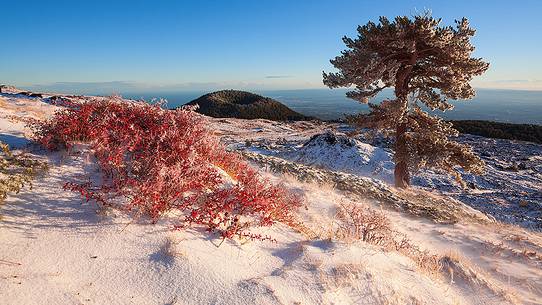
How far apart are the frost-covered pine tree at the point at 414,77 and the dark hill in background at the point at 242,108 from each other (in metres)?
40.8

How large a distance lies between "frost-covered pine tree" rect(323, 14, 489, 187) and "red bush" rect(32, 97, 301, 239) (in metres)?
9.64

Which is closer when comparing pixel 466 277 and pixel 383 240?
pixel 466 277

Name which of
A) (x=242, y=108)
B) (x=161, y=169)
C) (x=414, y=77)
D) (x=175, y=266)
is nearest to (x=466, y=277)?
(x=175, y=266)

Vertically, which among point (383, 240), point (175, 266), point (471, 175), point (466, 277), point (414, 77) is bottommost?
point (471, 175)

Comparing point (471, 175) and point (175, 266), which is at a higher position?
point (175, 266)

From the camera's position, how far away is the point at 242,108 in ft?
199

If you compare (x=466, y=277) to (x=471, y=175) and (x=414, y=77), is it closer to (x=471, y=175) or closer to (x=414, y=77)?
(x=414, y=77)

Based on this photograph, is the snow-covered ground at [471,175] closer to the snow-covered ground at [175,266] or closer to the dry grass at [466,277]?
the dry grass at [466,277]

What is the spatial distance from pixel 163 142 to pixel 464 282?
19.5ft

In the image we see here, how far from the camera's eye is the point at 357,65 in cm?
1548

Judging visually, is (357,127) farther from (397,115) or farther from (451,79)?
(451,79)

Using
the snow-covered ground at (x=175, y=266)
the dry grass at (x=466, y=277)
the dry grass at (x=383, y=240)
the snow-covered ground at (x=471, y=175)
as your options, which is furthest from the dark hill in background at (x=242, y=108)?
the snow-covered ground at (x=175, y=266)

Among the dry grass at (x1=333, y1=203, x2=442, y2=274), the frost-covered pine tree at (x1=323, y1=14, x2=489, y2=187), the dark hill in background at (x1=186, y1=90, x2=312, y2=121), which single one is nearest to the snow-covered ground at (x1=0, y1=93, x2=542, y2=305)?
the dry grass at (x1=333, y1=203, x2=442, y2=274)

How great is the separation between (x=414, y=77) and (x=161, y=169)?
14161 millimetres
